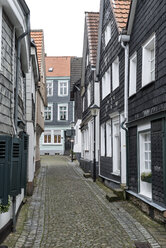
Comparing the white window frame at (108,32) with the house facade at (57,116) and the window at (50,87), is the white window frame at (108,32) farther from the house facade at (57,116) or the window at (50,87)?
the window at (50,87)

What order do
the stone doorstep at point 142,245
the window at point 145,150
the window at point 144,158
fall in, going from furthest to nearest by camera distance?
the window at point 145,150
the window at point 144,158
the stone doorstep at point 142,245

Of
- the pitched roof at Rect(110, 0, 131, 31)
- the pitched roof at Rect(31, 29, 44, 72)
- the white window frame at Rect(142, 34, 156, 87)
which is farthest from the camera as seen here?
the pitched roof at Rect(31, 29, 44, 72)

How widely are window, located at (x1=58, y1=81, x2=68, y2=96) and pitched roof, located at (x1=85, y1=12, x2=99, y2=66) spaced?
73.9ft

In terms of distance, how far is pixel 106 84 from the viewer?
1435 cm

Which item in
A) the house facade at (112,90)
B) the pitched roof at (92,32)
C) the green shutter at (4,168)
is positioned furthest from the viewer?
the pitched roof at (92,32)

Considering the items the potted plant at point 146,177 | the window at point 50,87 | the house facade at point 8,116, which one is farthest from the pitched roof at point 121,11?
the window at point 50,87

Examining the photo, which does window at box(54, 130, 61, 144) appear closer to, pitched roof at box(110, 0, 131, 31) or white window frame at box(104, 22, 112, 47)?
white window frame at box(104, 22, 112, 47)

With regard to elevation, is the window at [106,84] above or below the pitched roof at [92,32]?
below

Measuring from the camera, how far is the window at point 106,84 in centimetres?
1399

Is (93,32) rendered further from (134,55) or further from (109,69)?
(134,55)

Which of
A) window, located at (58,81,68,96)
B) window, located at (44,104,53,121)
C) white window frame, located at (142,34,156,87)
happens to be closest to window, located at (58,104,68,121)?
window, located at (44,104,53,121)

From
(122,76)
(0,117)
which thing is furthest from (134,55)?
(0,117)

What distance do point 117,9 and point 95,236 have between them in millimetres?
8942

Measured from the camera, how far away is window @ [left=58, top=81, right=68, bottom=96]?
42.2 m
